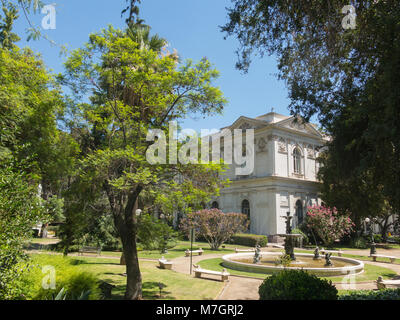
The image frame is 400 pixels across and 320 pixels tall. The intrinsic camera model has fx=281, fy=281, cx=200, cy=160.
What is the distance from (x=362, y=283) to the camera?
11906 millimetres

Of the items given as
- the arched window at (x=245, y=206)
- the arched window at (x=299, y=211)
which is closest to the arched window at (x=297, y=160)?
the arched window at (x=299, y=211)

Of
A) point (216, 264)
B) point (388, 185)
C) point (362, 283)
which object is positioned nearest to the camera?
point (388, 185)

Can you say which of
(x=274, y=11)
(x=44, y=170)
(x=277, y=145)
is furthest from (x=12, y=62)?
(x=277, y=145)

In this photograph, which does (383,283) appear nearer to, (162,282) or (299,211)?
(162,282)

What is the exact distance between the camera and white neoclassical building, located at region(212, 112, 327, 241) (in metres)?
33.0

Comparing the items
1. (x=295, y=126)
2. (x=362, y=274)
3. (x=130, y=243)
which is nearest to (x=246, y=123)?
(x=295, y=126)

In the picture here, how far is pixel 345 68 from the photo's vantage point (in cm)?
871

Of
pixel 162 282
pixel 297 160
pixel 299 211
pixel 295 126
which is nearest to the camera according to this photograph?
pixel 162 282

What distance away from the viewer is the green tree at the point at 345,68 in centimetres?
632

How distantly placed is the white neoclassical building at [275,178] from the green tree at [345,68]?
23686 millimetres

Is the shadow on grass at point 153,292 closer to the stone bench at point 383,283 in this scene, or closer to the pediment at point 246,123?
the stone bench at point 383,283

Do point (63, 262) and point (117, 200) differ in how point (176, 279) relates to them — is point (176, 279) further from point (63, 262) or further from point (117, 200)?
point (63, 262)

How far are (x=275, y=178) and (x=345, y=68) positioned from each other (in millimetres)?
24863
